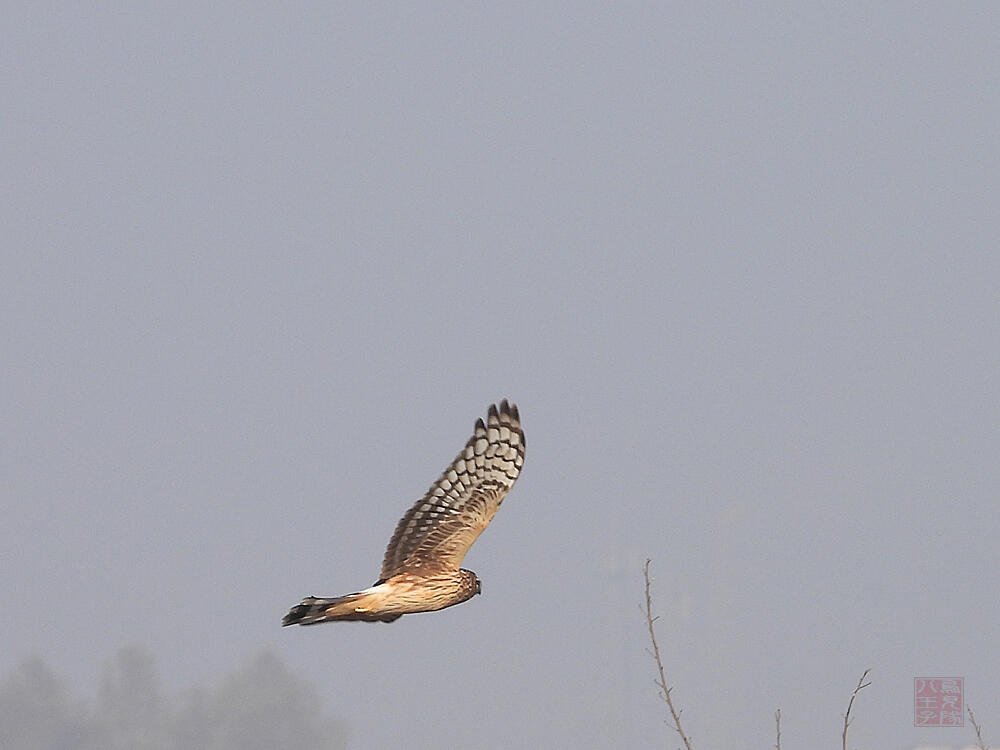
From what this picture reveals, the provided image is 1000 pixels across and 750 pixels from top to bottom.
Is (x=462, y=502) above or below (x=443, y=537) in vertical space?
above

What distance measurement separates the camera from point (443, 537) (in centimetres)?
640

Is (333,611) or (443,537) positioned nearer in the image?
(333,611)

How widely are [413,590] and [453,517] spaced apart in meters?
0.57

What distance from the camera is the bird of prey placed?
5.77m

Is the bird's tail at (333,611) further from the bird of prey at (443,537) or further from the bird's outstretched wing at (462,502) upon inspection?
the bird's outstretched wing at (462,502)

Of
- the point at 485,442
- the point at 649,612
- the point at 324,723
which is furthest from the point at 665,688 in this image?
the point at 324,723

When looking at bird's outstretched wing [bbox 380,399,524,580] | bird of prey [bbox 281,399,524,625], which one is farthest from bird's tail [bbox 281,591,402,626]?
bird's outstretched wing [bbox 380,399,524,580]

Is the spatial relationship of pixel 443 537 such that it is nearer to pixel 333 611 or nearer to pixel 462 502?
pixel 462 502

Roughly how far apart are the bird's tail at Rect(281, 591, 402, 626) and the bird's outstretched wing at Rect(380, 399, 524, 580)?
0.40 metres

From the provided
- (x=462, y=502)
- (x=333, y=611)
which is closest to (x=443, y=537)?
(x=462, y=502)

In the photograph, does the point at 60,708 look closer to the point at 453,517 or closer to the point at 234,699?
the point at 234,699

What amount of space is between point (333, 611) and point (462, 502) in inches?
42.3

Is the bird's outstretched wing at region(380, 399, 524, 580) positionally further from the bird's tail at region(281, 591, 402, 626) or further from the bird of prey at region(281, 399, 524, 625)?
the bird's tail at region(281, 591, 402, 626)

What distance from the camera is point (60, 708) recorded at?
358 feet
